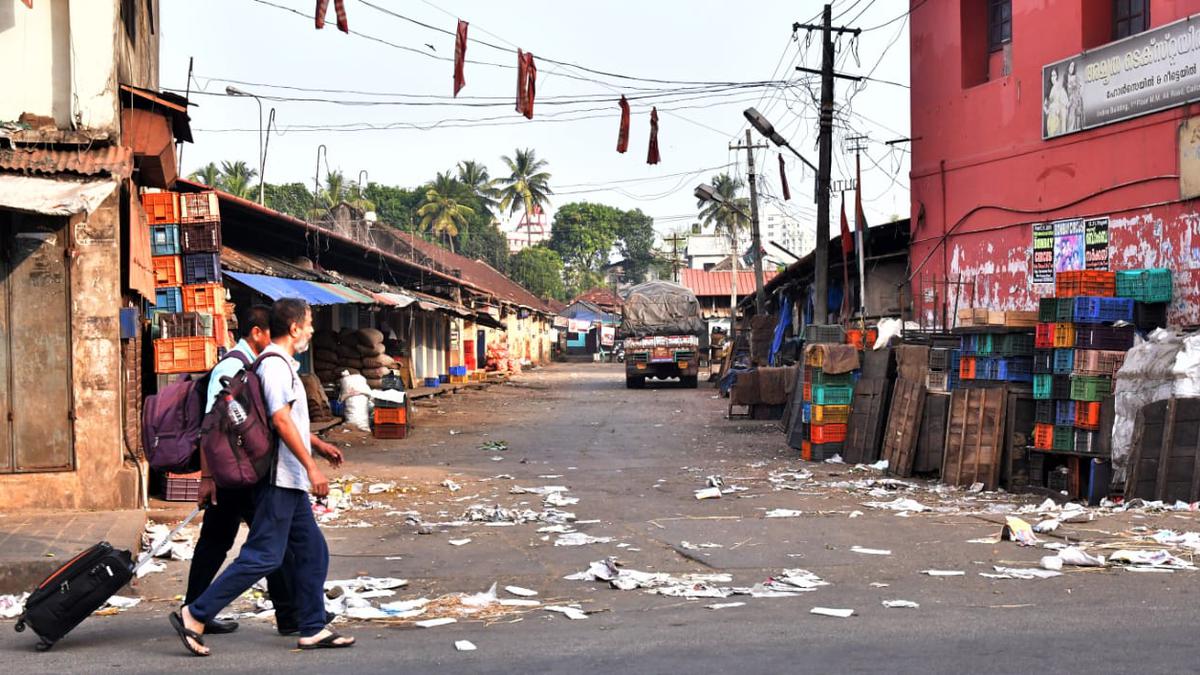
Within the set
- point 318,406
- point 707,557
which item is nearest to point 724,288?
point 318,406

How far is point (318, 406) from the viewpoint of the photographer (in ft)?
69.3

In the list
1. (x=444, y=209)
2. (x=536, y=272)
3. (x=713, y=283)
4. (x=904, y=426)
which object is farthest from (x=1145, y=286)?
(x=536, y=272)

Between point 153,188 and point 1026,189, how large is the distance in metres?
12.7

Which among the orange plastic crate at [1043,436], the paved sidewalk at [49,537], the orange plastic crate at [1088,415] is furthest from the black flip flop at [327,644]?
the orange plastic crate at [1043,436]

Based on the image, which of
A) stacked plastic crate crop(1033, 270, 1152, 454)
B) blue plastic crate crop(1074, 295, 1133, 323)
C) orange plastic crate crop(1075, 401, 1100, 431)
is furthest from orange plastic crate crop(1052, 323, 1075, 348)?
orange plastic crate crop(1075, 401, 1100, 431)

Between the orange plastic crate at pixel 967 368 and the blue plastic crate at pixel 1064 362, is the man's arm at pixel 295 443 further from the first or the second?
the orange plastic crate at pixel 967 368

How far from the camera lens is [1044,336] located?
12492mm

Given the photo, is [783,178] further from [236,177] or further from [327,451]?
[236,177]

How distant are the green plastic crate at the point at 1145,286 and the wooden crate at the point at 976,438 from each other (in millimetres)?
1747

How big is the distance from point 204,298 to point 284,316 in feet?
21.0

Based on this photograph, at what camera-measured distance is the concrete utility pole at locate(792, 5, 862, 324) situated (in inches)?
902

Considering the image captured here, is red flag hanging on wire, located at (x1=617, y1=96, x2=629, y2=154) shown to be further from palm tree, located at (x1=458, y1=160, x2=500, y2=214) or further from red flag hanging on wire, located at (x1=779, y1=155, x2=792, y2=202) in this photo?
palm tree, located at (x1=458, y1=160, x2=500, y2=214)

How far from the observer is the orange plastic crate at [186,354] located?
11734 mm

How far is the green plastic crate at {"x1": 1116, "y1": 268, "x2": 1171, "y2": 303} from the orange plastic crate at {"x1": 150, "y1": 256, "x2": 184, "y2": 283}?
10339 millimetres
